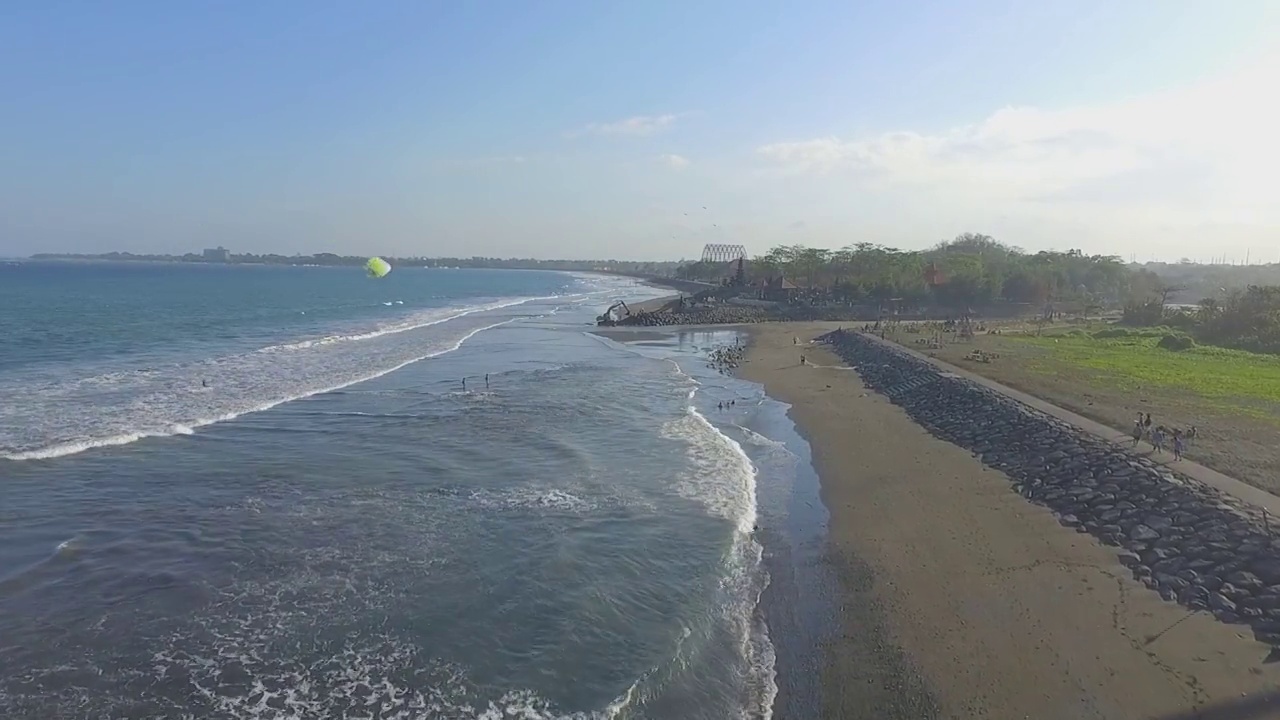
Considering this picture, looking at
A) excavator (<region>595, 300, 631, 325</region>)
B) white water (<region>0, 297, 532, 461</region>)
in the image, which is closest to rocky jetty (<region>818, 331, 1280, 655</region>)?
white water (<region>0, 297, 532, 461</region>)

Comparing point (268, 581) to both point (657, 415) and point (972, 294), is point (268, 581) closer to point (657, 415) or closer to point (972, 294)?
point (657, 415)

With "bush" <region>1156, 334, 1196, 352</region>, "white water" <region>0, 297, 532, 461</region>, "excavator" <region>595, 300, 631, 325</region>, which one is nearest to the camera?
"white water" <region>0, 297, 532, 461</region>

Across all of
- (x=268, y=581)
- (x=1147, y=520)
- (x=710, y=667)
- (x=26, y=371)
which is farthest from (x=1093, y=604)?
(x=26, y=371)

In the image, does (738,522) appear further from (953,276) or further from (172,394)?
(953,276)

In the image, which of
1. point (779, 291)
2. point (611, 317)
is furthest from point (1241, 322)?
point (611, 317)

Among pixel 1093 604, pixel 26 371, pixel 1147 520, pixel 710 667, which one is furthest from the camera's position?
pixel 26 371

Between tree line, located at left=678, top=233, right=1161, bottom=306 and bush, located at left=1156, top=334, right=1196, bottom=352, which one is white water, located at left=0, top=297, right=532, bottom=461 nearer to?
bush, located at left=1156, top=334, right=1196, bottom=352

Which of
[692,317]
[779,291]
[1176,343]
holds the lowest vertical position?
[692,317]
